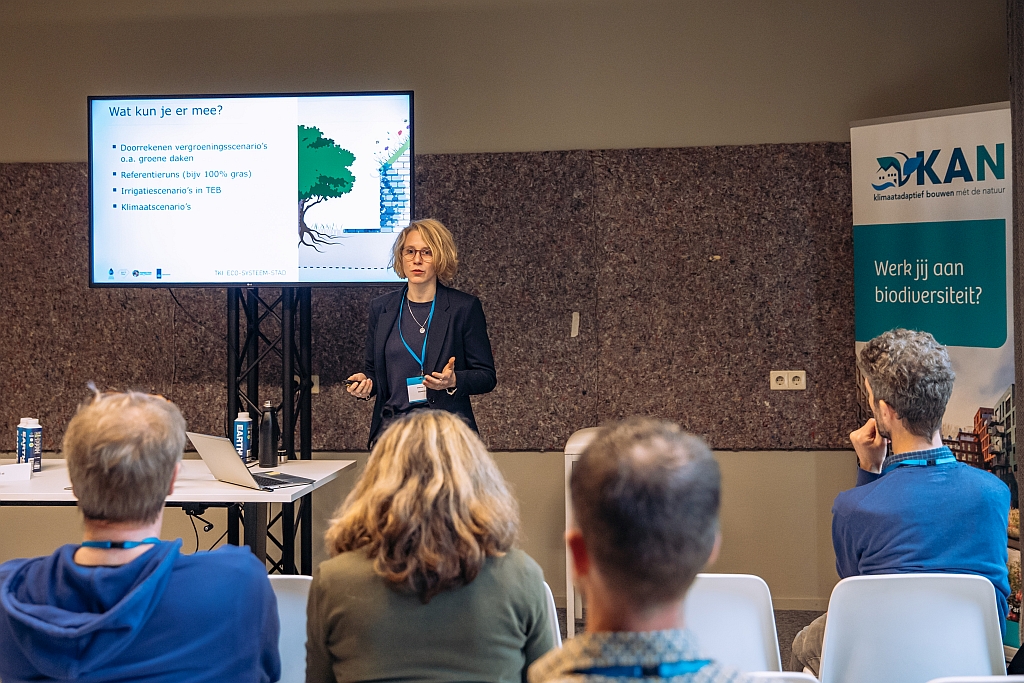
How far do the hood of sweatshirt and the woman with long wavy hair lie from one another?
25 cm

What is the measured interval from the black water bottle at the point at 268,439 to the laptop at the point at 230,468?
0.83 feet

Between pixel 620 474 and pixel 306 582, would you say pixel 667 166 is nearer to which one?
pixel 306 582

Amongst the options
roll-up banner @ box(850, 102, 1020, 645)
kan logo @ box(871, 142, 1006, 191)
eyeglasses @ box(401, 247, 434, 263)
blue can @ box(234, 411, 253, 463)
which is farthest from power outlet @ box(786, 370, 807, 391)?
blue can @ box(234, 411, 253, 463)

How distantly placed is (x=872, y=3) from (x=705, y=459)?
3.71 meters

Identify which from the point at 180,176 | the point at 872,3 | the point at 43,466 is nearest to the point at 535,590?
the point at 43,466

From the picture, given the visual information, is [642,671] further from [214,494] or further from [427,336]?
[427,336]

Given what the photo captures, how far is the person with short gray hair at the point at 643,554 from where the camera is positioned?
2.63 feet

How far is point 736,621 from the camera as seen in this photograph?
1804 mm

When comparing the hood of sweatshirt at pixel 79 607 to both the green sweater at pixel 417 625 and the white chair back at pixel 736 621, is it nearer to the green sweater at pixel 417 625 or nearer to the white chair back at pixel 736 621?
the green sweater at pixel 417 625

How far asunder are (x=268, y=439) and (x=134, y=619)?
76.0 inches

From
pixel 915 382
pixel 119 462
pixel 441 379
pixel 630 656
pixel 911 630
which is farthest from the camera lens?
pixel 441 379

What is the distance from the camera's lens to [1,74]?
4.13 metres

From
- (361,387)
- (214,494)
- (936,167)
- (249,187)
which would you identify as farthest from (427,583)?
(936,167)

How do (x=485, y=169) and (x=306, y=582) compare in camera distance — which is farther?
(x=485, y=169)
